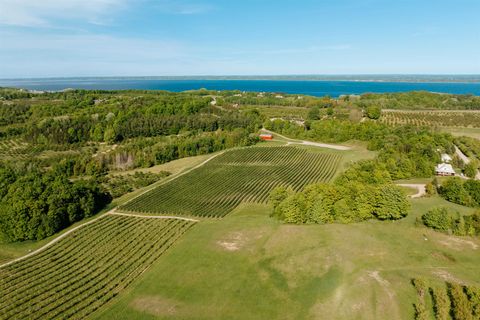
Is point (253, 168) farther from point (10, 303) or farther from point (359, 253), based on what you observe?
point (10, 303)

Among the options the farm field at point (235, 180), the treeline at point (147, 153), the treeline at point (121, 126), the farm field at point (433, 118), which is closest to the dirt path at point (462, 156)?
the farm field at point (235, 180)

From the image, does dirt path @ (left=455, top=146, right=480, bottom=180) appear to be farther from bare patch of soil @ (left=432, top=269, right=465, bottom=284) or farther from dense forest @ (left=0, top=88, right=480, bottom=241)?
bare patch of soil @ (left=432, top=269, right=465, bottom=284)

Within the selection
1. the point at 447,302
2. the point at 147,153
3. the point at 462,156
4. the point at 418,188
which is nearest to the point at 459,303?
the point at 447,302

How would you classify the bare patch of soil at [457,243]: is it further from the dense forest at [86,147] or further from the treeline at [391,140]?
the dense forest at [86,147]

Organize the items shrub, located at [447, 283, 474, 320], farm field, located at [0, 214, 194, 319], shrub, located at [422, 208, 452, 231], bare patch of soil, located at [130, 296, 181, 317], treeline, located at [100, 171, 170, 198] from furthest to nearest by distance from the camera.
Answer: treeline, located at [100, 171, 170, 198] → shrub, located at [422, 208, 452, 231] → farm field, located at [0, 214, 194, 319] → bare patch of soil, located at [130, 296, 181, 317] → shrub, located at [447, 283, 474, 320]

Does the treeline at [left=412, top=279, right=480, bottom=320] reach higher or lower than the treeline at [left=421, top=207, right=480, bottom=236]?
lower

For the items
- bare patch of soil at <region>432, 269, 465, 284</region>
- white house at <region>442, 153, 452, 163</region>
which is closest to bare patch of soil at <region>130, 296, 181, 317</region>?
bare patch of soil at <region>432, 269, 465, 284</region>
